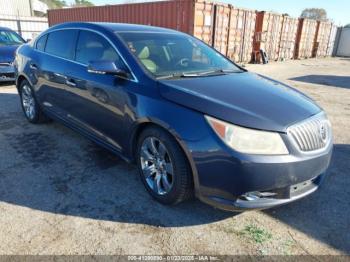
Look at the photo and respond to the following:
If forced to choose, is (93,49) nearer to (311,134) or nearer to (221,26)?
(311,134)

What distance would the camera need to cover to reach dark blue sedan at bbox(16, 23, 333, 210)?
232cm

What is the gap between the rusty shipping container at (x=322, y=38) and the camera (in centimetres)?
2428

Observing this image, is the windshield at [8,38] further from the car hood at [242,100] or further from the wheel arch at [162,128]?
the car hood at [242,100]

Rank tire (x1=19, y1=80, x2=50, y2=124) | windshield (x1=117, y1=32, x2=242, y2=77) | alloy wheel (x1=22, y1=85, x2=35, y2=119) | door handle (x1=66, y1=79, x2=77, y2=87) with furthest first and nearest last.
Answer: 1. alloy wheel (x1=22, y1=85, x2=35, y2=119)
2. tire (x1=19, y1=80, x2=50, y2=124)
3. door handle (x1=66, y1=79, x2=77, y2=87)
4. windshield (x1=117, y1=32, x2=242, y2=77)

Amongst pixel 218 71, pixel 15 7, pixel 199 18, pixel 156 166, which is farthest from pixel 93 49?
pixel 15 7

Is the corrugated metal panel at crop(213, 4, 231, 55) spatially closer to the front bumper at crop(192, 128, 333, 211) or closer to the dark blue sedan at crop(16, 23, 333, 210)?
the dark blue sedan at crop(16, 23, 333, 210)

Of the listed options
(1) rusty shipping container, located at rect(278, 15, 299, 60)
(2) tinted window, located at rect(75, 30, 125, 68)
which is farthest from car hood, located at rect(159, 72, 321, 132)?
(1) rusty shipping container, located at rect(278, 15, 299, 60)

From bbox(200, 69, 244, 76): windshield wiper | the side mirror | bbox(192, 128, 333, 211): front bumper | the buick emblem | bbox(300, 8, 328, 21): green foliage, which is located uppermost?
bbox(300, 8, 328, 21): green foliage

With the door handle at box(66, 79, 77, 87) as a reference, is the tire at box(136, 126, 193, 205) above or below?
below

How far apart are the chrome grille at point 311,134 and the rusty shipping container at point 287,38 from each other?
60.2ft

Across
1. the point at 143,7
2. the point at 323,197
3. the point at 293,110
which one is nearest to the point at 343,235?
the point at 323,197

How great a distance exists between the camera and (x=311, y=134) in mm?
2523

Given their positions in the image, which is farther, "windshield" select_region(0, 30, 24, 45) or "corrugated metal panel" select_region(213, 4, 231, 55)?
"corrugated metal panel" select_region(213, 4, 231, 55)

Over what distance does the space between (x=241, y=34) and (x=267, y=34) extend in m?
2.81
